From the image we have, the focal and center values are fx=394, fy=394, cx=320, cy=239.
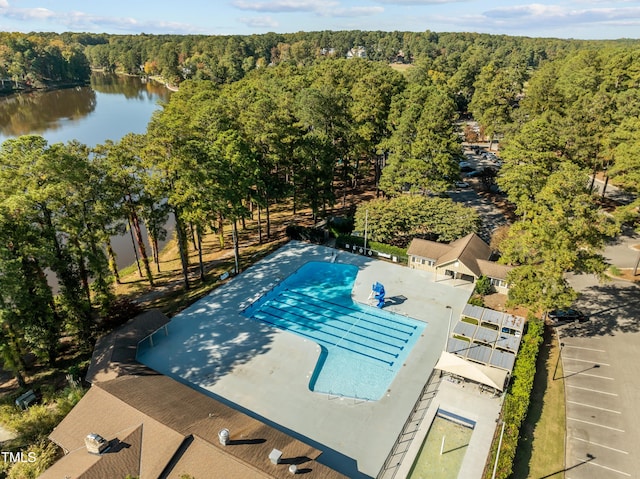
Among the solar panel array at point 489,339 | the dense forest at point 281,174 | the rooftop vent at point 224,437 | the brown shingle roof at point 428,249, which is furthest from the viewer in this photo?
the brown shingle roof at point 428,249

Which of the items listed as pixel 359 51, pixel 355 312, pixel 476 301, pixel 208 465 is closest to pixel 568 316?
pixel 476 301

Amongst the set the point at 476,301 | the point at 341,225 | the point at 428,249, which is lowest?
the point at 476,301

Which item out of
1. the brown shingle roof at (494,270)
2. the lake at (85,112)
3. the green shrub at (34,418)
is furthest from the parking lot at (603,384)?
the lake at (85,112)

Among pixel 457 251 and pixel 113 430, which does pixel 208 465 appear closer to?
pixel 113 430

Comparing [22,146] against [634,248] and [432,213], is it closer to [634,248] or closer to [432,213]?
[432,213]

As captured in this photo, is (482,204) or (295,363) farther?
→ (482,204)

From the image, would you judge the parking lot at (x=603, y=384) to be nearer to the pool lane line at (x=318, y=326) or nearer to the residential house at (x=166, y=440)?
the pool lane line at (x=318, y=326)

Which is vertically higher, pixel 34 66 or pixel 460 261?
pixel 34 66
